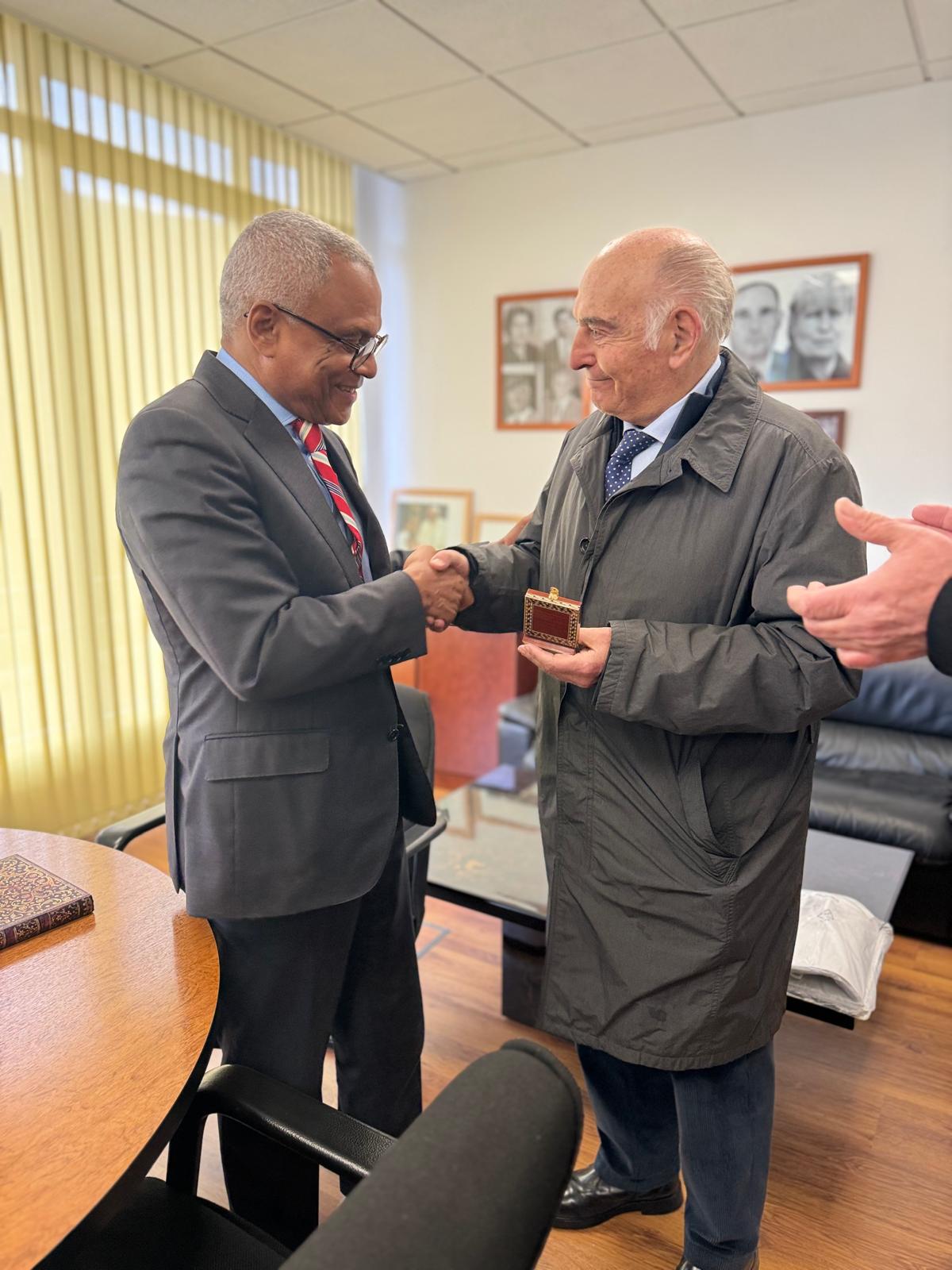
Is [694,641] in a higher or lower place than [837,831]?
higher

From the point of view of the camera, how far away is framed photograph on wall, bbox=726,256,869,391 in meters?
3.70

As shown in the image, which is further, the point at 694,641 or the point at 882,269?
the point at 882,269

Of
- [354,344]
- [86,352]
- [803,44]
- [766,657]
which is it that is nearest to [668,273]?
[354,344]

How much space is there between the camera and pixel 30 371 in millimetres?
3125

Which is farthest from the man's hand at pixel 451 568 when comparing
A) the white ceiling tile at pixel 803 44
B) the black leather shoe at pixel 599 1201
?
the white ceiling tile at pixel 803 44

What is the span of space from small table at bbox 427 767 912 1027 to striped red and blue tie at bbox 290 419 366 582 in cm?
104

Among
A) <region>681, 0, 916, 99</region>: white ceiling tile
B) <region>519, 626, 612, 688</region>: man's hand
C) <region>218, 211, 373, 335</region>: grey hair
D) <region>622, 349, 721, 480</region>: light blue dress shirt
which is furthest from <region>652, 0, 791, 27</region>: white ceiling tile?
<region>519, 626, 612, 688</region>: man's hand

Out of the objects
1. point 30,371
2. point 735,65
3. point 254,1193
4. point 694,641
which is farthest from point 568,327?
point 254,1193

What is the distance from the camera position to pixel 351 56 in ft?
10.3

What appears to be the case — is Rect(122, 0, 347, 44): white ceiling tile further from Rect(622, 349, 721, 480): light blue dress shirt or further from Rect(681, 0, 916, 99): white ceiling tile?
Rect(622, 349, 721, 480): light blue dress shirt

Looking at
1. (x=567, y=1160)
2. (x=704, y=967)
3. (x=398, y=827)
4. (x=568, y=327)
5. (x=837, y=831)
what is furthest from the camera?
(x=568, y=327)

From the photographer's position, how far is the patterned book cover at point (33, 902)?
1.17m

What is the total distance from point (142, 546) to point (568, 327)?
137 inches

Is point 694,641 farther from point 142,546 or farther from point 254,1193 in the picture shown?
point 254,1193
